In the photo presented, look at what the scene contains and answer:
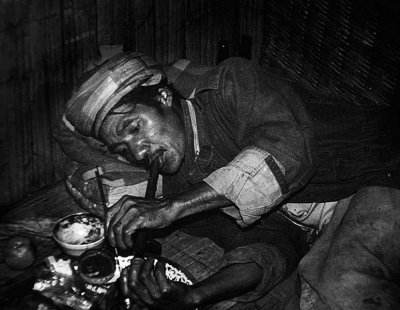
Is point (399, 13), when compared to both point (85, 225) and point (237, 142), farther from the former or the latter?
point (85, 225)

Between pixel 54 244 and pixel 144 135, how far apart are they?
1.45 m

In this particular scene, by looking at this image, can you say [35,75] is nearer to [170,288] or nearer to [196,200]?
[196,200]

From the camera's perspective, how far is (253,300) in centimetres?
411

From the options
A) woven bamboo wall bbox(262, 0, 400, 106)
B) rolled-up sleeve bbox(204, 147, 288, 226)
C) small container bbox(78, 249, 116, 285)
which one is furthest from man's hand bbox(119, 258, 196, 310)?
woven bamboo wall bbox(262, 0, 400, 106)

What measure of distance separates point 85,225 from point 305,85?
246 centimetres

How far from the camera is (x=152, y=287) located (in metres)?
3.44

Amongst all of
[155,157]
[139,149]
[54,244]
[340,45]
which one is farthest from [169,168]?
[340,45]

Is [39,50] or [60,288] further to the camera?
[39,50]

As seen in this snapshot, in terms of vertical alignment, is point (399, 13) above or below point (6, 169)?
above

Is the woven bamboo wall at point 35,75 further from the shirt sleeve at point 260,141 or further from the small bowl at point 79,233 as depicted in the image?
the shirt sleeve at point 260,141

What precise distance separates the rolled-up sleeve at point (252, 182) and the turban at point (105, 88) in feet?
4.01

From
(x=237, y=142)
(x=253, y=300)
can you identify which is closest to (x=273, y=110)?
(x=237, y=142)

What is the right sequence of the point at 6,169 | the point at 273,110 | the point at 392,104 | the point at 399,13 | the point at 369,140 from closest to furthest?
the point at 273,110 → the point at 369,140 → the point at 6,169 → the point at 399,13 → the point at 392,104

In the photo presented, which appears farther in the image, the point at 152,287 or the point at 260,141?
the point at 260,141
